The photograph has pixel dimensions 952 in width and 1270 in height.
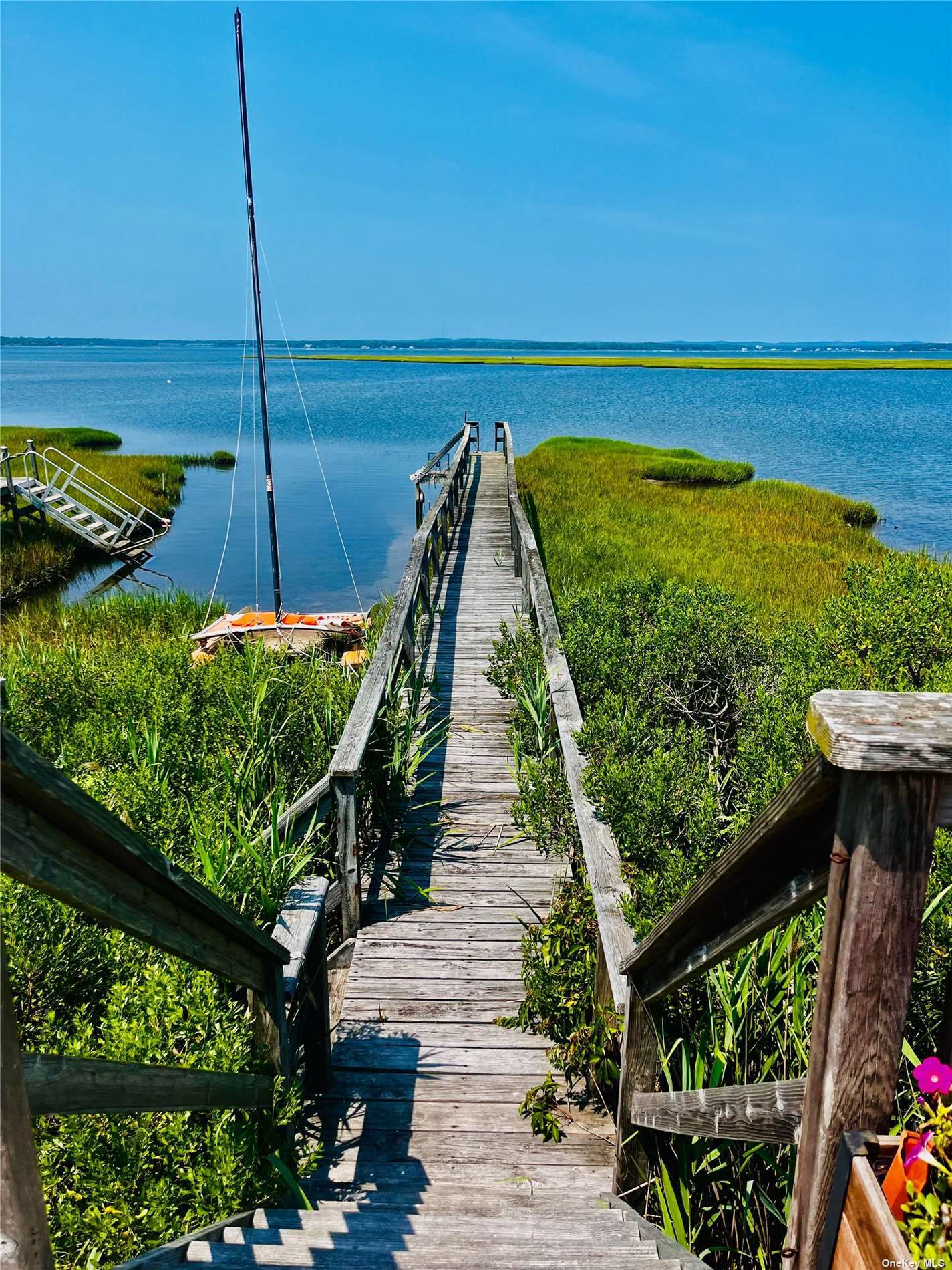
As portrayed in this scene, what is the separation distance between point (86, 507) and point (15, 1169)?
2164 cm

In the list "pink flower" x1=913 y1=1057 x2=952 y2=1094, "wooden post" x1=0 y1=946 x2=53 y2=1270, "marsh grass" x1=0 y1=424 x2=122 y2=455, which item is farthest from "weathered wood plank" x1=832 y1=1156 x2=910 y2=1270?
"marsh grass" x1=0 y1=424 x2=122 y2=455

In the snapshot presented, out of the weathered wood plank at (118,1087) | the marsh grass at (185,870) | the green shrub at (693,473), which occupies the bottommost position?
the marsh grass at (185,870)

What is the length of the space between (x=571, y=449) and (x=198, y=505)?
12.4 meters

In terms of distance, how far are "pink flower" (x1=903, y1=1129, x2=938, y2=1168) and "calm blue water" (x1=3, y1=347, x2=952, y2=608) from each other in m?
15.3

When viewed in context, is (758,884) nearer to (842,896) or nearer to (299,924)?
(842,896)

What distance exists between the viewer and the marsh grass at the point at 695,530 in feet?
43.4

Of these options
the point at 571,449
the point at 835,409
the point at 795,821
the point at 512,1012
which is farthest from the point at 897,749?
the point at 835,409

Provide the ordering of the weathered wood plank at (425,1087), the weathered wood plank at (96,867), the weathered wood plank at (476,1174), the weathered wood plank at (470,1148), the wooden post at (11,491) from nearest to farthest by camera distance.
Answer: the weathered wood plank at (96,867), the weathered wood plank at (476,1174), the weathered wood plank at (470,1148), the weathered wood plank at (425,1087), the wooden post at (11,491)

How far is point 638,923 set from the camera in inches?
110

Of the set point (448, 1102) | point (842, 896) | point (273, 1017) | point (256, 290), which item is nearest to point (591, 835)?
point (448, 1102)

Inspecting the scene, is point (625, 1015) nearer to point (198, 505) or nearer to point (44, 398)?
point (198, 505)

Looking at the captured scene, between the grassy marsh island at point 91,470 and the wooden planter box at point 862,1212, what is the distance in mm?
8762
